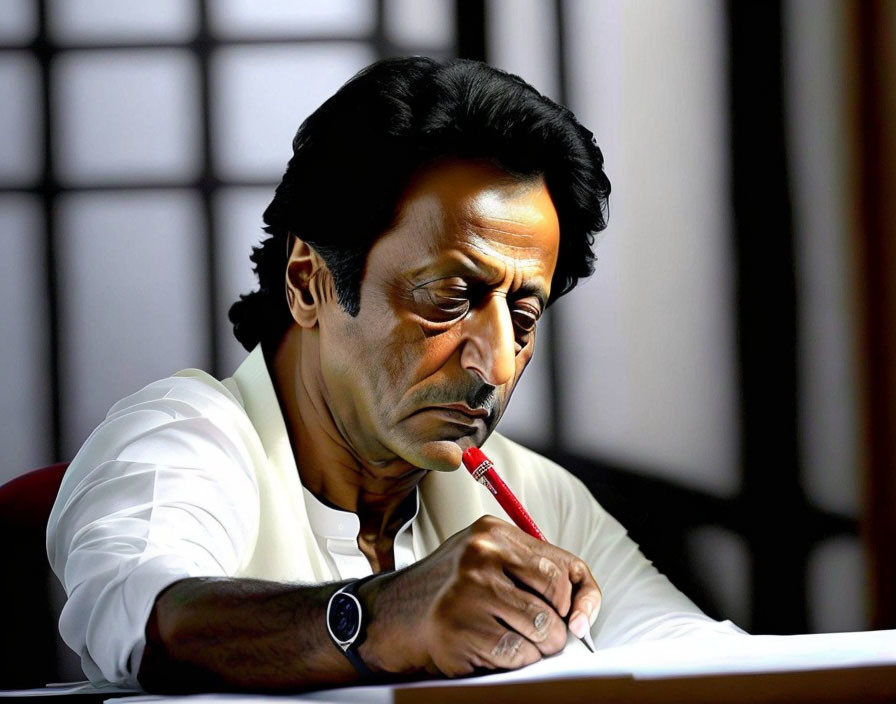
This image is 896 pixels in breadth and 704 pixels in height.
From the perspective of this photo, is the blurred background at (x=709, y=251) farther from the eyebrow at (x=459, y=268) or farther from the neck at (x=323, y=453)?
the eyebrow at (x=459, y=268)

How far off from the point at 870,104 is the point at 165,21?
1016 millimetres

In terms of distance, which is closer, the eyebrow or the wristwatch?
the wristwatch

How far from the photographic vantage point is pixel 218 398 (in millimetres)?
1151

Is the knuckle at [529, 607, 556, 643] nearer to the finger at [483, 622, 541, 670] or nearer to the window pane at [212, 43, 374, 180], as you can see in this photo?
the finger at [483, 622, 541, 670]

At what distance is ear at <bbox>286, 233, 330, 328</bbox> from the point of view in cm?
123

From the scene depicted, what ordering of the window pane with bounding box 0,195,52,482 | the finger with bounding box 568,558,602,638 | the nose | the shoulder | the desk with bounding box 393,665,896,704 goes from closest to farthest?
the desk with bounding box 393,665,896,704
the finger with bounding box 568,558,602,638
the shoulder
the nose
the window pane with bounding box 0,195,52,482

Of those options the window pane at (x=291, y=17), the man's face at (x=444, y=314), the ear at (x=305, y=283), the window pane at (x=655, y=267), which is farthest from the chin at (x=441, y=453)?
the window pane at (x=291, y=17)

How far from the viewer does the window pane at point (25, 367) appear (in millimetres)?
1367

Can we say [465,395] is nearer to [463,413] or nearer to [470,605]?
[463,413]

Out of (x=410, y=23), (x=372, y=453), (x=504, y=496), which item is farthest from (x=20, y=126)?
(x=504, y=496)

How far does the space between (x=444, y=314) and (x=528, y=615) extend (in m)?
0.44

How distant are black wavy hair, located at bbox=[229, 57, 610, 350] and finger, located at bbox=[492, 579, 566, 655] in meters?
0.50

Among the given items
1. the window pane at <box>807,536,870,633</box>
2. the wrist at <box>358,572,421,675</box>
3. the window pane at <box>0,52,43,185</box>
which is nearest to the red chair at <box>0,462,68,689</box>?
the window pane at <box>0,52,43,185</box>

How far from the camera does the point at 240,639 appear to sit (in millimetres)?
757
